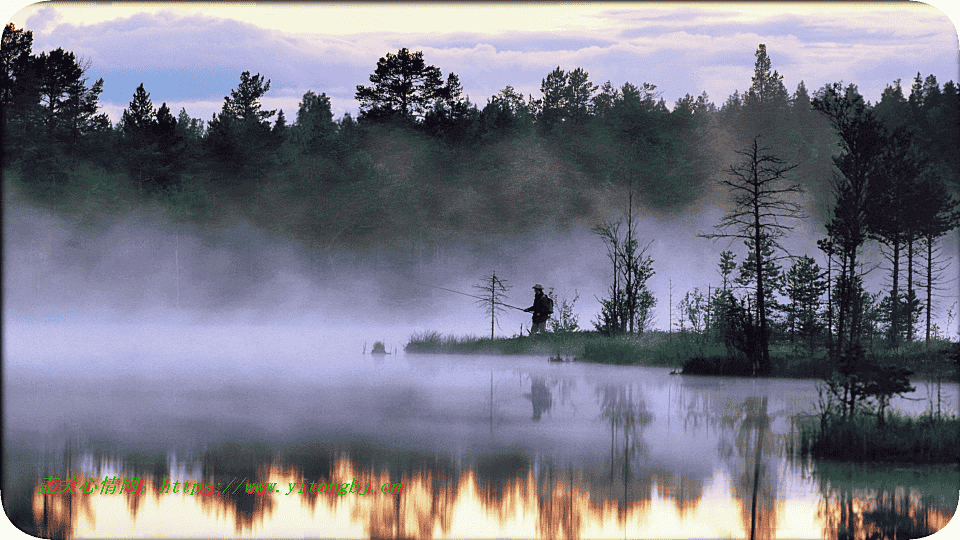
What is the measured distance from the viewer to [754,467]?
9.81 metres

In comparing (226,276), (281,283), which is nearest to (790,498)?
(281,283)

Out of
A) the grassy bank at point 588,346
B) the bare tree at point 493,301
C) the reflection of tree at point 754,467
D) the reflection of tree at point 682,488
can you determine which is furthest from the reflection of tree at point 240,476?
the bare tree at point 493,301

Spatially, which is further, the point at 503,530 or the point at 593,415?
the point at 593,415

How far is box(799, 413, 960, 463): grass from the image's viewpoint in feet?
32.1

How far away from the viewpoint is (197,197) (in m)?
25.7

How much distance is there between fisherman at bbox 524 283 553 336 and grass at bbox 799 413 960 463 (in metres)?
11.5

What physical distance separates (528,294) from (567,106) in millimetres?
5605

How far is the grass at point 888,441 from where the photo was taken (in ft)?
32.1

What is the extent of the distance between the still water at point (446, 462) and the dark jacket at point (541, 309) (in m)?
4.93

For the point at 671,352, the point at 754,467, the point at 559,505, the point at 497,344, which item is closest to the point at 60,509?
the point at 559,505

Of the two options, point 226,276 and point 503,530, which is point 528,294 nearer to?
point 226,276

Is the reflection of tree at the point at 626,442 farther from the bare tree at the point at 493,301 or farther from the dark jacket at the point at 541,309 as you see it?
the bare tree at the point at 493,301

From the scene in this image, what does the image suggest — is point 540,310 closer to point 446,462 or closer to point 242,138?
point 242,138

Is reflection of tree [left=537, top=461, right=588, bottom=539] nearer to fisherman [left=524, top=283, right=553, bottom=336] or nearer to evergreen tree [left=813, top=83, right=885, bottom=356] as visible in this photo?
evergreen tree [left=813, top=83, right=885, bottom=356]
